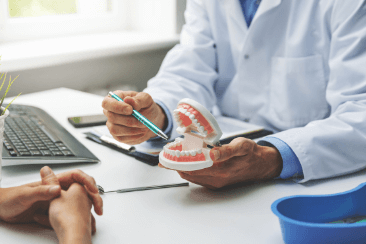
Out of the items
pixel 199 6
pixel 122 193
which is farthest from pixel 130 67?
pixel 122 193

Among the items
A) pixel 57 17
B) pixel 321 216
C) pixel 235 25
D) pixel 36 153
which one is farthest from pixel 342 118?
pixel 57 17

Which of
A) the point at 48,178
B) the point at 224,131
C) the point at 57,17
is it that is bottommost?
the point at 224,131

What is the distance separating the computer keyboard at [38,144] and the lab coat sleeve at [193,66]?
33 cm

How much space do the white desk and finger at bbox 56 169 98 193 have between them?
0.07 meters

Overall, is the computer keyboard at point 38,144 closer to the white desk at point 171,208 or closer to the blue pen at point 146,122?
the white desk at point 171,208

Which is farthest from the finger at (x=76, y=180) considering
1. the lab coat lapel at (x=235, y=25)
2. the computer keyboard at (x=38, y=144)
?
the lab coat lapel at (x=235, y=25)

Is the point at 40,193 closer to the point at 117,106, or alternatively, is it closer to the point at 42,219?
the point at 42,219

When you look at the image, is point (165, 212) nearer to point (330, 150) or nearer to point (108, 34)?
point (330, 150)

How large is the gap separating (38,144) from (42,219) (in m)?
0.33

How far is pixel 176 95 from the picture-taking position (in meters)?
1.20

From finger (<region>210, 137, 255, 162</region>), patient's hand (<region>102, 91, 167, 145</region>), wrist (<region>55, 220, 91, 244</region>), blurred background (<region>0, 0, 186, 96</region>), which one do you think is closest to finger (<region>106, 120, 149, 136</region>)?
patient's hand (<region>102, 91, 167, 145</region>)

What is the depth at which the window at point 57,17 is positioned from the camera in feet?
6.20

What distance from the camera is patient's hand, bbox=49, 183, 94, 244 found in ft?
1.72

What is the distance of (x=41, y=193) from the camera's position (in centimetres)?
57
